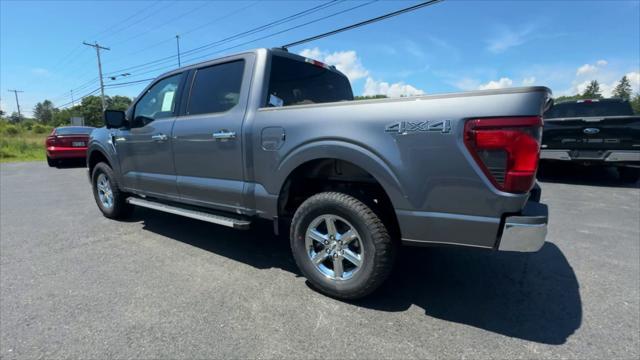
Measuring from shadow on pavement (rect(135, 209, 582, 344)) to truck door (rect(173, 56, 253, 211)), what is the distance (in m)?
0.74

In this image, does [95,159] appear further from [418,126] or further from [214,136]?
[418,126]

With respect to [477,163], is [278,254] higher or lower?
lower

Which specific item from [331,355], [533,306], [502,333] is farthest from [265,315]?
[533,306]

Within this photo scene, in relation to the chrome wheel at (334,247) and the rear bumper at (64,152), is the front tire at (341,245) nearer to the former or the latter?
the chrome wheel at (334,247)

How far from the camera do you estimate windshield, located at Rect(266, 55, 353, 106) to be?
3.17 m

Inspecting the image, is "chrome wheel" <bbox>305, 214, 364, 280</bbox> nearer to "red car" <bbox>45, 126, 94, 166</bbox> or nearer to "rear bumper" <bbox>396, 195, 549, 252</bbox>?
"rear bumper" <bbox>396, 195, 549, 252</bbox>

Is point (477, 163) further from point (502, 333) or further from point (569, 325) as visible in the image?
point (569, 325)

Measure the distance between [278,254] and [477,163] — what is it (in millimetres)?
2307

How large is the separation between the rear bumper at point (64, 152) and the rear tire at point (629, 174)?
16987 millimetres

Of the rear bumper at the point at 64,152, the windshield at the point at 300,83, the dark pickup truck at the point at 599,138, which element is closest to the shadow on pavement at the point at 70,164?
the rear bumper at the point at 64,152

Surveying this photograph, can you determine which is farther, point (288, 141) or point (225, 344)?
point (288, 141)

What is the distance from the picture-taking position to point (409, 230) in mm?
2289

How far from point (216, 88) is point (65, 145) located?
1251 cm

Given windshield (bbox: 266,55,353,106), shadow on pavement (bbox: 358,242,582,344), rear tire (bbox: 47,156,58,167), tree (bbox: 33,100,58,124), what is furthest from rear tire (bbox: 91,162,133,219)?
tree (bbox: 33,100,58,124)
